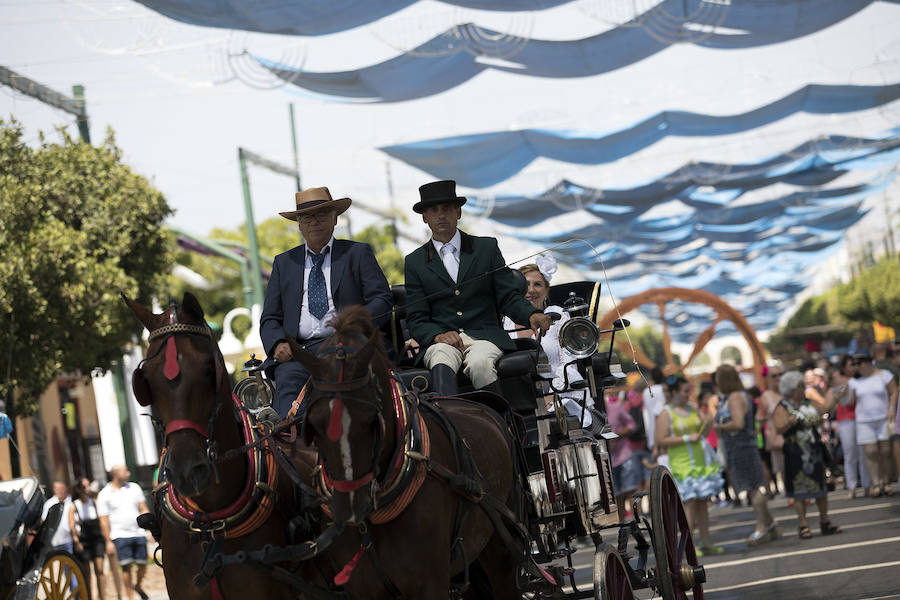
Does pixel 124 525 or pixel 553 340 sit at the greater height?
pixel 553 340

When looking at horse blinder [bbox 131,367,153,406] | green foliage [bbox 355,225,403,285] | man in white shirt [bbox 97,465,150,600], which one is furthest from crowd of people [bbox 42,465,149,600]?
green foliage [bbox 355,225,403,285]

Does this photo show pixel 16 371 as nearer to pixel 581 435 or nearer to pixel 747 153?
pixel 581 435

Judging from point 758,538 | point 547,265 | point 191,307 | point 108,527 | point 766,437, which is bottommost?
point 758,538

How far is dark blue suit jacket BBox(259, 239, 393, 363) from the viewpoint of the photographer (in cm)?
700

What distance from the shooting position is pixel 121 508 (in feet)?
57.1

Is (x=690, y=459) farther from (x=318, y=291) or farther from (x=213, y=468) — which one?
(x=213, y=468)

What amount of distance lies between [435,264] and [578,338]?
37.4 inches

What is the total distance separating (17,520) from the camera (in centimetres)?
941

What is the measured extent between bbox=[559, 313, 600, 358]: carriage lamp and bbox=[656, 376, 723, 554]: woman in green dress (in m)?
7.76

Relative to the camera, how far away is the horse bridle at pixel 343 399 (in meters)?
5.17

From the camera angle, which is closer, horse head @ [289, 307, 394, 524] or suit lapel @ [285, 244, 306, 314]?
horse head @ [289, 307, 394, 524]

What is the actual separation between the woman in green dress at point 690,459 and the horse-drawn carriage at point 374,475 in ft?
25.6

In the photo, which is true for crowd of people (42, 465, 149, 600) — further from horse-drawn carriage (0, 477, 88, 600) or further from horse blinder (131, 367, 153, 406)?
horse blinder (131, 367, 153, 406)

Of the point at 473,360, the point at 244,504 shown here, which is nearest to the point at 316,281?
the point at 473,360
